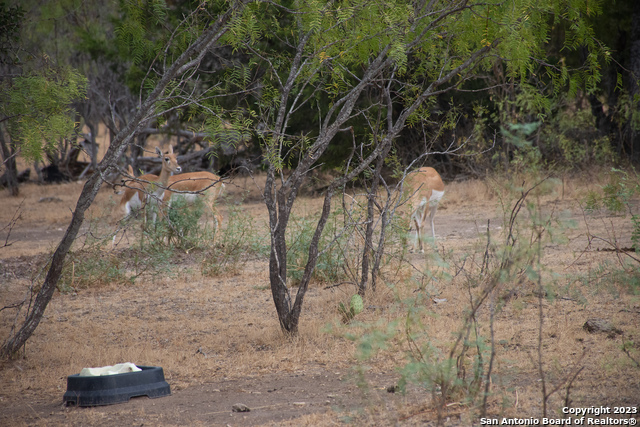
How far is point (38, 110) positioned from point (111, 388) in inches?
98.3

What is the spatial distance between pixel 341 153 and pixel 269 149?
11.2 meters

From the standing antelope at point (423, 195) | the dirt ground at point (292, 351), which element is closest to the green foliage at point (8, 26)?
the dirt ground at point (292, 351)

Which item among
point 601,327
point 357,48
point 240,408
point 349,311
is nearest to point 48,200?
point 349,311

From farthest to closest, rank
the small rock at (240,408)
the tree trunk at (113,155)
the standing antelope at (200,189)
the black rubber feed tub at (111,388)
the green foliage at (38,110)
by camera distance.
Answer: the standing antelope at (200,189)
the green foliage at (38,110)
the tree trunk at (113,155)
the black rubber feed tub at (111,388)
the small rock at (240,408)

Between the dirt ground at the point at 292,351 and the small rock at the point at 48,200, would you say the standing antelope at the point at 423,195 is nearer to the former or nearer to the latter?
the dirt ground at the point at 292,351

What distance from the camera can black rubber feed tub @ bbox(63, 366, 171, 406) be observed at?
155 inches

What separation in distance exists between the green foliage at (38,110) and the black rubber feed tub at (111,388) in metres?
1.93

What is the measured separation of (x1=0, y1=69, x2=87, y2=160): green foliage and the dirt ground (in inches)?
34.3

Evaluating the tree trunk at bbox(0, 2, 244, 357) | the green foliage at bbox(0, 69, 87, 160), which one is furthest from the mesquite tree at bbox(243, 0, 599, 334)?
the green foliage at bbox(0, 69, 87, 160)

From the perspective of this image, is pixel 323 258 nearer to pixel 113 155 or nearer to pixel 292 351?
pixel 292 351

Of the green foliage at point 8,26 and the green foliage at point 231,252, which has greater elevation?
the green foliage at point 8,26

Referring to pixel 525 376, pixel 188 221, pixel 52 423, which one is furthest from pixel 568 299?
pixel 188 221

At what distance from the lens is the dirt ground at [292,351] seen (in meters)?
3.60

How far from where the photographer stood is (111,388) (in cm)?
397
